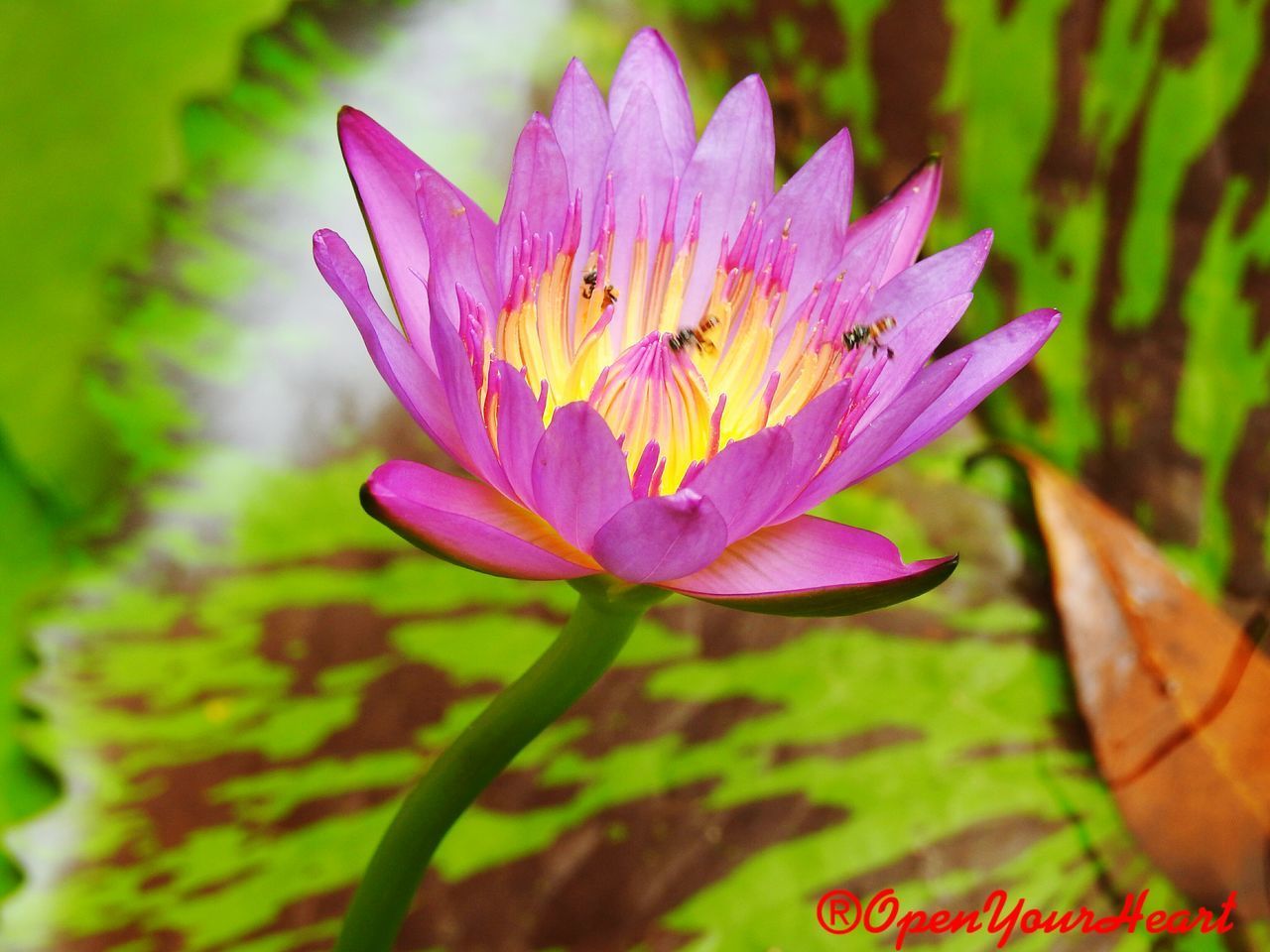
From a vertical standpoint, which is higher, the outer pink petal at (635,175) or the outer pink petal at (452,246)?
the outer pink petal at (635,175)

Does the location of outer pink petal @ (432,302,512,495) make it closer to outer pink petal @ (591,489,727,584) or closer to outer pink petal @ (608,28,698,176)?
outer pink petal @ (591,489,727,584)

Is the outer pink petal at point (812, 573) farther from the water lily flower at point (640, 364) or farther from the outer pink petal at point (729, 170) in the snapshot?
the outer pink petal at point (729, 170)

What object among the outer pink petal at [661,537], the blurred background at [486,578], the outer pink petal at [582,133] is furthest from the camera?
the blurred background at [486,578]

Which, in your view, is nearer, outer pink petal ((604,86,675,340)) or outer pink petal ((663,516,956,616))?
outer pink petal ((663,516,956,616))

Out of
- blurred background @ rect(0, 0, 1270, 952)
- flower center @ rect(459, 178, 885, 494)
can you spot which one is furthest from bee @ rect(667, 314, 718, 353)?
blurred background @ rect(0, 0, 1270, 952)

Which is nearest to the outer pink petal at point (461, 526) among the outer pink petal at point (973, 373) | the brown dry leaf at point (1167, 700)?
the outer pink petal at point (973, 373)

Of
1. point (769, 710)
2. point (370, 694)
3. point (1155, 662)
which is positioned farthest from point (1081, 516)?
point (370, 694)
